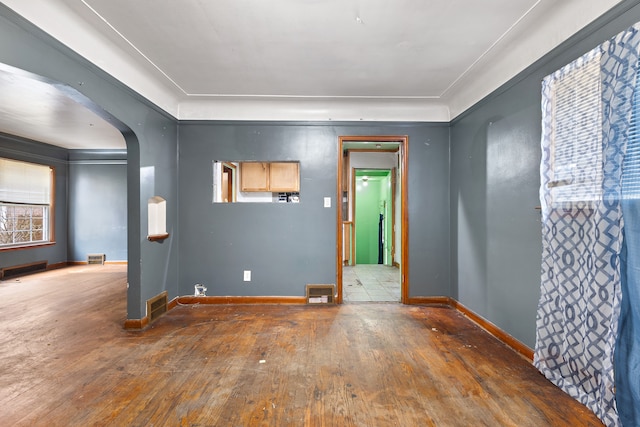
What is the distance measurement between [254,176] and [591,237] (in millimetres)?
4719

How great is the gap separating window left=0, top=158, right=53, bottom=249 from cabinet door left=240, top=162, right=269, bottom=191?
411 cm

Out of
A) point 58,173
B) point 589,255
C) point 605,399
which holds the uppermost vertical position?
point 58,173

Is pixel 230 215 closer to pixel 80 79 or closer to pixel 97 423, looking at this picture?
pixel 80 79

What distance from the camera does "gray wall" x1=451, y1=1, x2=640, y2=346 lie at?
2.33 m

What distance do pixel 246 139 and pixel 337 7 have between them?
219 cm

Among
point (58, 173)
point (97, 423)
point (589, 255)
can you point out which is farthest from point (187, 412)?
point (58, 173)

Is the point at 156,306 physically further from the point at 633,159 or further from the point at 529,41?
the point at 529,41

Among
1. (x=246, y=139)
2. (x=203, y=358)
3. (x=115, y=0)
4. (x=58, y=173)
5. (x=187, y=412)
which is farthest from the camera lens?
(x=58, y=173)

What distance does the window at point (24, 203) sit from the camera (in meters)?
5.36

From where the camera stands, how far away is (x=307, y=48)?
2547mm

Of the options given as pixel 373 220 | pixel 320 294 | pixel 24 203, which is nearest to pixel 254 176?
pixel 320 294

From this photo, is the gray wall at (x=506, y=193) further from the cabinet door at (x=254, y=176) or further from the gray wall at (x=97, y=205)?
the gray wall at (x=97, y=205)

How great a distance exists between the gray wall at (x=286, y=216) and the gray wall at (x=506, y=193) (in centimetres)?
34

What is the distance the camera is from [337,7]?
202cm
